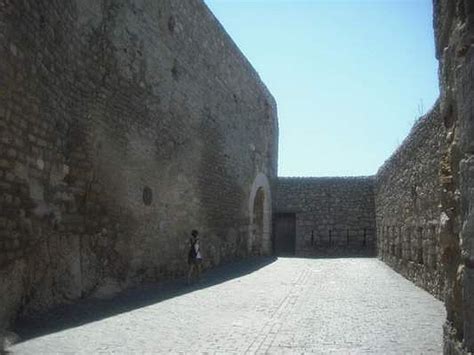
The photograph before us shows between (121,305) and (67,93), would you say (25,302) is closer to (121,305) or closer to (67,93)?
(121,305)

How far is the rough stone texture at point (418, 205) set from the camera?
24.4 feet

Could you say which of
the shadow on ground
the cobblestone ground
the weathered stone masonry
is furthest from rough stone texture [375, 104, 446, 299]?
the shadow on ground

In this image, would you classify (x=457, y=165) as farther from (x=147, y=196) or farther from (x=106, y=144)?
(x=147, y=196)

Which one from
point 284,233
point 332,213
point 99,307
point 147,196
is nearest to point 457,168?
point 99,307

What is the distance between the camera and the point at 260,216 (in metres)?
17.7

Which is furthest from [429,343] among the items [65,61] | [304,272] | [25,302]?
[304,272]

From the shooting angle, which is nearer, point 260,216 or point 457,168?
point 457,168

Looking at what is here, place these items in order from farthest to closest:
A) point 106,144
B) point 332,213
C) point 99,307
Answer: point 332,213, point 106,144, point 99,307

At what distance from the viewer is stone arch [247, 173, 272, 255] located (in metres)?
16.1

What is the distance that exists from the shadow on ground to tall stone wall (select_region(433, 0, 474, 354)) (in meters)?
3.67

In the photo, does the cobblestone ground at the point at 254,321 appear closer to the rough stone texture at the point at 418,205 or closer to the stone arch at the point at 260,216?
the rough stone texture at the point at 418,205

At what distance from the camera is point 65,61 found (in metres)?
6.37

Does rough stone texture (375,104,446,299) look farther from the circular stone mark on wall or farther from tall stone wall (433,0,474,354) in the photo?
the circular stone mark on wall

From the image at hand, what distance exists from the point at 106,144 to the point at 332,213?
42.0ft
